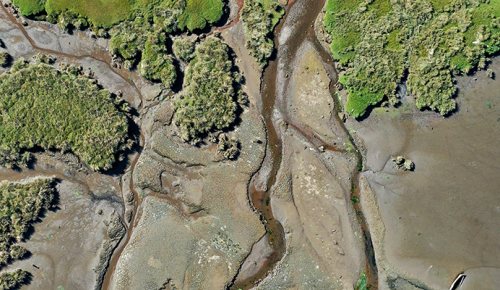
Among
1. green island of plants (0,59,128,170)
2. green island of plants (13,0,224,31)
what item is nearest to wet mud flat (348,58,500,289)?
green island of plants (13,0,224,31)

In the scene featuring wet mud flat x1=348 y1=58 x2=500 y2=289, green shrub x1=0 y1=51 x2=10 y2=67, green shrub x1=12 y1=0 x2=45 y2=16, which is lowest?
wet mud flat x1=348 y1=58 x2=500 y2=289

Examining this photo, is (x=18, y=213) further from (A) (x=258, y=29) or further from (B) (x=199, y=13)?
(A) (x=258, y=29)

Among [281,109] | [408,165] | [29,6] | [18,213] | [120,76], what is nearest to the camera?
[18,213]

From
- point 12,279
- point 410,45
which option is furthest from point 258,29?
point 12,279

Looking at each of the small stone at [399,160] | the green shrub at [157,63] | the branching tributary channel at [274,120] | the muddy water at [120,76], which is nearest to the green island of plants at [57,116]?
the muddy water at [120,76]

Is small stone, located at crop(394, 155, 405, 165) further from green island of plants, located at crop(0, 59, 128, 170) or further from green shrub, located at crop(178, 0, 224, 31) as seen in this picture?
green island of plants, located at crop(0, 59, 128, 170)

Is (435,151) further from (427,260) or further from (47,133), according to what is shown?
(47,133)
